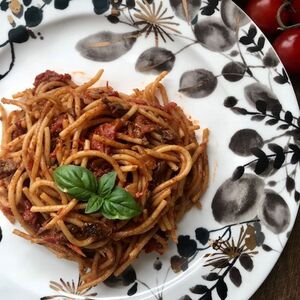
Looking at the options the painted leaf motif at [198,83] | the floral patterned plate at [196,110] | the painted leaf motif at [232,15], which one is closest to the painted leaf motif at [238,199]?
the floral patterned plate at [196,110]

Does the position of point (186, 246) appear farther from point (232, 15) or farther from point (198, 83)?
point (232, 15)

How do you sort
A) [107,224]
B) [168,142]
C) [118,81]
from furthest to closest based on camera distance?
[118,81]
[168,142]
[107,224]

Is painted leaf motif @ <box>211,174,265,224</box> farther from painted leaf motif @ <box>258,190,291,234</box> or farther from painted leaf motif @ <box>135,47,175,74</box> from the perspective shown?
painted leaf motif @ <box>135,47,175,74</box>

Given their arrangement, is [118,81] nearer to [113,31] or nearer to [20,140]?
[113,31]

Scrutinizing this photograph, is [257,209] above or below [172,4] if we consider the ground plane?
below

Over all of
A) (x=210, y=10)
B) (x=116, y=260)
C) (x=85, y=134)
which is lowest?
(x=116, y=260)

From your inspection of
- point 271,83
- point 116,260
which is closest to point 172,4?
point 271,83

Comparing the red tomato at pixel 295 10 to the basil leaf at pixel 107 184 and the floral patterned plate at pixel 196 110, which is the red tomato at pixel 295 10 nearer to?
the floral patterned plate at pixel 196 110
